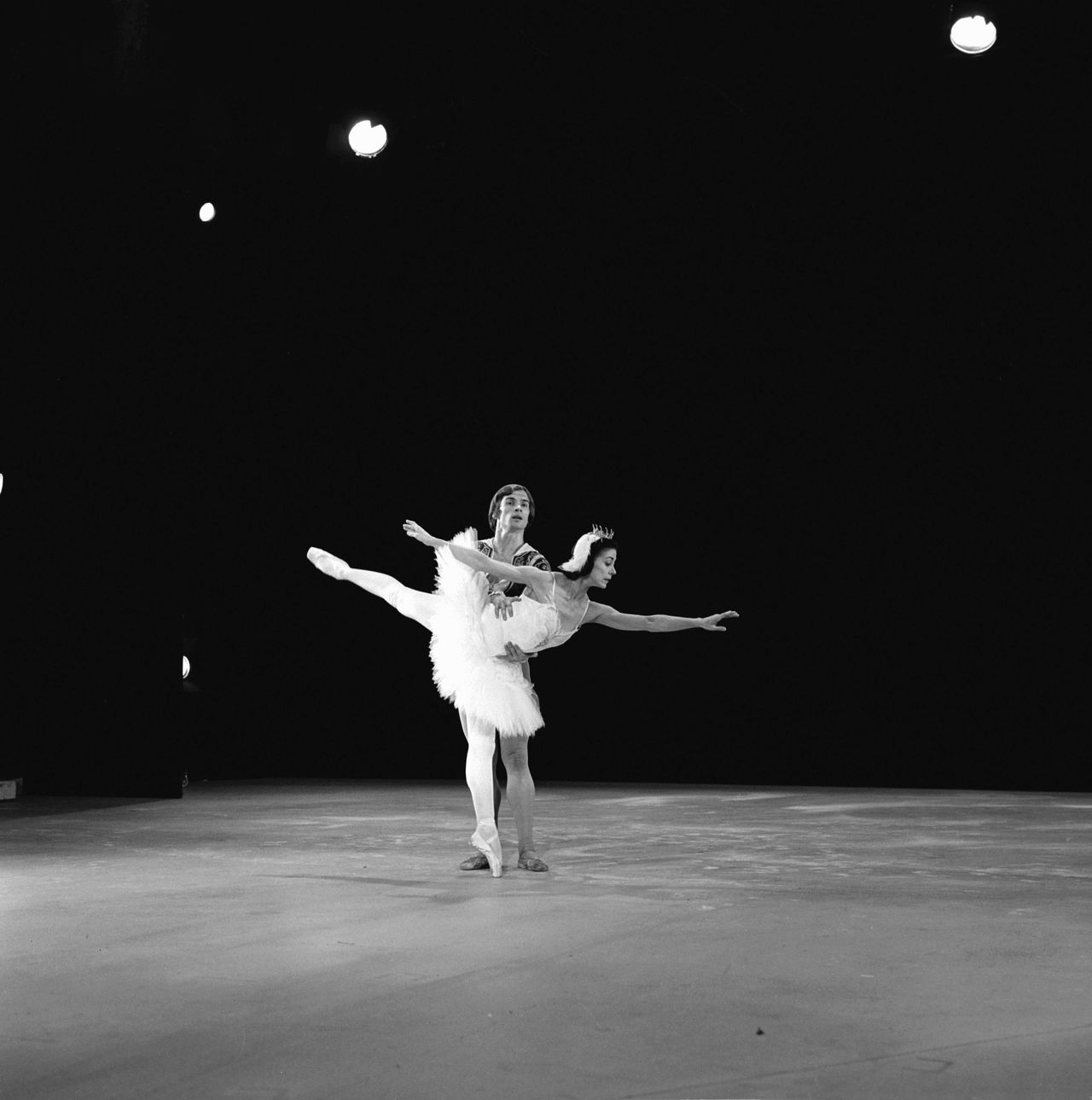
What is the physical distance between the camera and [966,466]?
8.02 meters

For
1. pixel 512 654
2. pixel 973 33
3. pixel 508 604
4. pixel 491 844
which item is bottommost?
pixel 491 844

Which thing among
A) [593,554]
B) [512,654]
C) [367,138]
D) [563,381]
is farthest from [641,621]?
[367,138]

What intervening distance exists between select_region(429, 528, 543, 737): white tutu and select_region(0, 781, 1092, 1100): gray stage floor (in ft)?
1.71

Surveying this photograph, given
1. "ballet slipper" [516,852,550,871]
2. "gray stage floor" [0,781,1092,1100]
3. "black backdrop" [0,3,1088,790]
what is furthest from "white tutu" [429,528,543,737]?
"black backdrop" [0,3,1088,790]

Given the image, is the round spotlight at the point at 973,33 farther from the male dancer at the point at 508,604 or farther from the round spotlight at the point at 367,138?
the male dancer at the point at 508,604

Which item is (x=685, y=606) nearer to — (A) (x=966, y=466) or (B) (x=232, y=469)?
(A) (x=966, y=466)

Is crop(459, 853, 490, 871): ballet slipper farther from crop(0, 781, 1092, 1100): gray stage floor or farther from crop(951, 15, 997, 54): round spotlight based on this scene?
crop(951, 15, 997, 54): round spotlight

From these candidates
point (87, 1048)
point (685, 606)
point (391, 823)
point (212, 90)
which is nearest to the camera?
point (87, 1048)

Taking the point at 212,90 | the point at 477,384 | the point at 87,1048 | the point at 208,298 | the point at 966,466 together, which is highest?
the point at 212,90

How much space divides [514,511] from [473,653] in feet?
1.58

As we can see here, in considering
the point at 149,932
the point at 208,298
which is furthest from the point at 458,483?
the point at 149,932

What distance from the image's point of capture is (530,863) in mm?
4605

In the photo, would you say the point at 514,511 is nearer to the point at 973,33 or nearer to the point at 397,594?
the point at 397,594

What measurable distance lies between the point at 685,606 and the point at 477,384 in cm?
182
